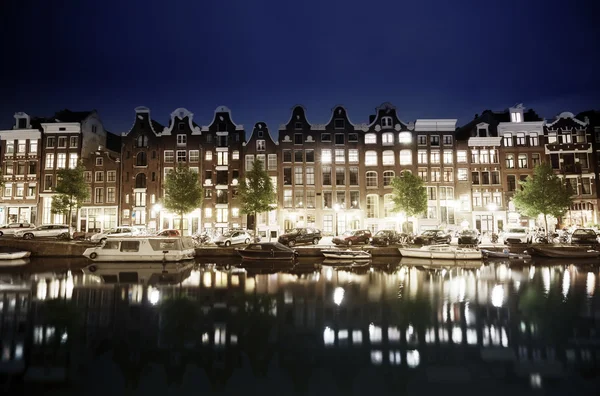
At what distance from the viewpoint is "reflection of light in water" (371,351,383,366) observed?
14273mm

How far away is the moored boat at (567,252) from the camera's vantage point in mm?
38500

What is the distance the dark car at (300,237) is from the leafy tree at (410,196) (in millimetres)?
12008

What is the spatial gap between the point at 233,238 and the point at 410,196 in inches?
906

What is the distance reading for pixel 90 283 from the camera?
2834cm

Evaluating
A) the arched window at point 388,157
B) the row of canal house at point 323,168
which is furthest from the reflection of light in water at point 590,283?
the arched window at point 388,157

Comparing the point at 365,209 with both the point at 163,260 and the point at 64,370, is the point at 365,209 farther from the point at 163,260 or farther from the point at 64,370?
the point at 64,370

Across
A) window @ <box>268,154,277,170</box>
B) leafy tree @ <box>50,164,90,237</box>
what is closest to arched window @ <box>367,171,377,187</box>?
window @ <box>268,154,277,170</box>

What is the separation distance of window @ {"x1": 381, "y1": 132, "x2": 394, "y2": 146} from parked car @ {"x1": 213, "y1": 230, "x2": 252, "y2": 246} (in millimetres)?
26659

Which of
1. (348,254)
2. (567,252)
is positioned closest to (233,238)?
(348,254)

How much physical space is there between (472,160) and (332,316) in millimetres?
47369

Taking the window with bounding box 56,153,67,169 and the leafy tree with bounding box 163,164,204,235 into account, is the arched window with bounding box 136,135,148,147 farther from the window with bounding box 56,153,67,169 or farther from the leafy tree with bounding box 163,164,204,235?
the leafy tree with bounding box 163,164,204,235

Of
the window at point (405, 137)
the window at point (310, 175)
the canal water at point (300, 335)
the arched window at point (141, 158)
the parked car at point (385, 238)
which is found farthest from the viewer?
the arched window at point (141, 158)

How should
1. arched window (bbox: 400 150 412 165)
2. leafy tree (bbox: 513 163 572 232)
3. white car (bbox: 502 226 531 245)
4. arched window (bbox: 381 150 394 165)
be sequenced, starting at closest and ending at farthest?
white car (bbox: 502 226 531 245) → leafy tree (bbox: 513 163 572 232) → arched window (bbox: 400 150 412 165) → arched window (bbox: 381 150 394 165)

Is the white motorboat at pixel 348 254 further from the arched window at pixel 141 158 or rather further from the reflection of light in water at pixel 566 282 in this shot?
the arched window at pixel 141 158
